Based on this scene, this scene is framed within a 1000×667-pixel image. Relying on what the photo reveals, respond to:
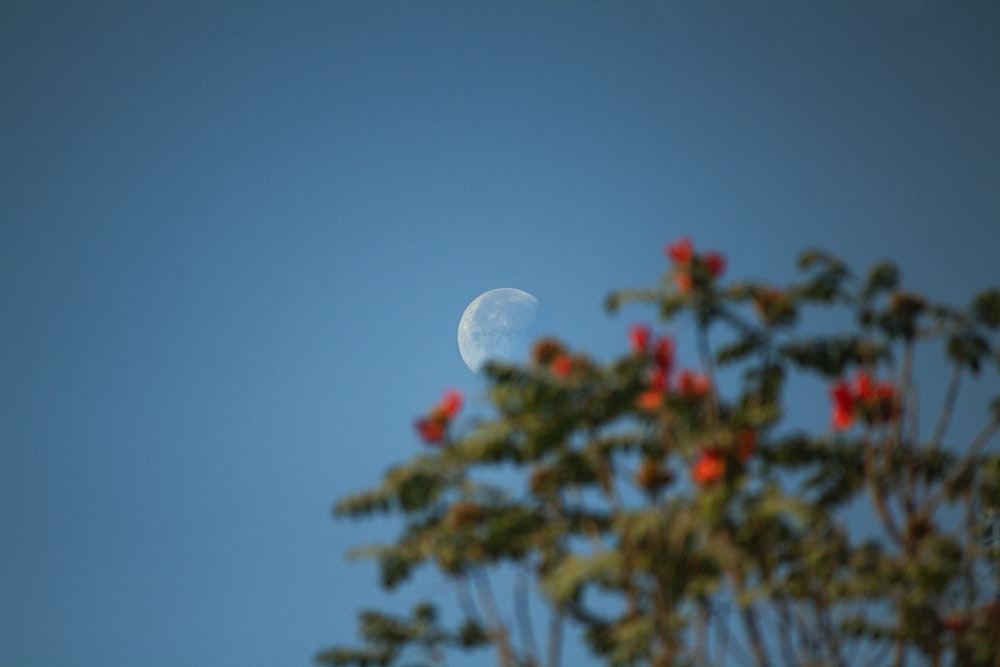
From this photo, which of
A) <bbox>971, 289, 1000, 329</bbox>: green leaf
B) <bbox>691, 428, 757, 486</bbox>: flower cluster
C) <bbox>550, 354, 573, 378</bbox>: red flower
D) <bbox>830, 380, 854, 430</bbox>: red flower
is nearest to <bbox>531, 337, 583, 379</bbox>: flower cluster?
<bbox>550, 354, 573, 378</bbox>: red flower

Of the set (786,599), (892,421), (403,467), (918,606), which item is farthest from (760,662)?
(403,467)

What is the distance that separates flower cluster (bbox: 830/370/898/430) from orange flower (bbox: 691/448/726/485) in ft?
5.10

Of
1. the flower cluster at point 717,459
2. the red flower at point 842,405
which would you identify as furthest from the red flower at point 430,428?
the red flower at point 842,405

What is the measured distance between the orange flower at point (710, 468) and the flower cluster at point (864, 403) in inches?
61.3

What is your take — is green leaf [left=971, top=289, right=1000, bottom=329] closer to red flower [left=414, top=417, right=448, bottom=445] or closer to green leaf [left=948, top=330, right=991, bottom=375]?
green leaf [left=948, top=330, right=991, bottom=375]

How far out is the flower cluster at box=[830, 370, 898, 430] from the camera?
6.14m

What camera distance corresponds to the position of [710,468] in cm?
520

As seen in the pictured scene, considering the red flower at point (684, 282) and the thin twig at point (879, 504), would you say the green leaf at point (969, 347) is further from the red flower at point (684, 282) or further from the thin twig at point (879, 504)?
the red flower at point (684, 282)

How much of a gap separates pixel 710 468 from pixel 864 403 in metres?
1.82

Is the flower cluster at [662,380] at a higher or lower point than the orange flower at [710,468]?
higher

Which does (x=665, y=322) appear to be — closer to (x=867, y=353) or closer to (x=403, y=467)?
(x=867, y=353)

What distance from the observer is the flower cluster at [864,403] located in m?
6.14

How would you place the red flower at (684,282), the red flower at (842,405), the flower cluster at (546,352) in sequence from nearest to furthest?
the red flower at (684,282), the red flower at (842,405), the flower cluster at (546,352)

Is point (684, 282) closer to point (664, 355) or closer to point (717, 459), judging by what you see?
point (664, 355)
